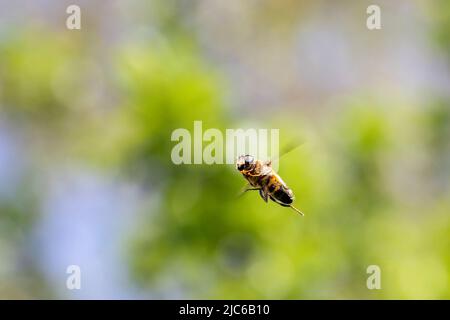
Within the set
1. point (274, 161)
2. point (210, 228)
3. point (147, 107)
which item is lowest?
point (210, 228)

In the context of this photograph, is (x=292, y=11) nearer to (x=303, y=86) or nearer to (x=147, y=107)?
(x=303, y=86)

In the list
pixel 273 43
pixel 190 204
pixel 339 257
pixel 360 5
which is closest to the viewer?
pixel 190 204

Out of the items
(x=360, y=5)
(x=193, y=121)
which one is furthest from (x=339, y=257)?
(x=360, y=5)

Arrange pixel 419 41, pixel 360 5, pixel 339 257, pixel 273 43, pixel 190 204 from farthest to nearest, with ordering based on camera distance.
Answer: pixel 360 5 < pixel 273 43 < pixel 419 41 < pixel 339 257 < pixel 190 204

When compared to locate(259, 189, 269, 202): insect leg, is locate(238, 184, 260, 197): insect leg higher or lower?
higher

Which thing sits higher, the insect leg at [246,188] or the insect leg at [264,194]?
the insect leg at [246,188]

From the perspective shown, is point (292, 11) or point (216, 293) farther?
point (292, 11)
